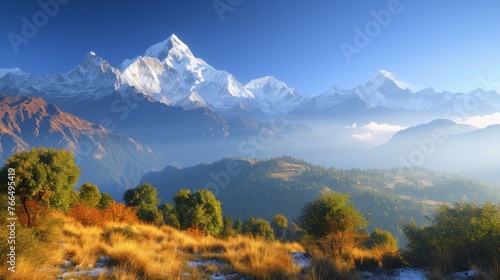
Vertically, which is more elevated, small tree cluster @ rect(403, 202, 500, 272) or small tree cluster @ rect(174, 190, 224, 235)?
small tree cluster @ rect(403, 202, 500, 272)

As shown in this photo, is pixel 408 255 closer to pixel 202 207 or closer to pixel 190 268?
pixel 190 268

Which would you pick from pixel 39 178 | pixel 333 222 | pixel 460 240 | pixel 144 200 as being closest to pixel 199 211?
pixel 39 178

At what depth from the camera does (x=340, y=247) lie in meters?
16.2

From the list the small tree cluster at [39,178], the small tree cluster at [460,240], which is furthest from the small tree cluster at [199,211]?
the small tree cluster at [460,240]

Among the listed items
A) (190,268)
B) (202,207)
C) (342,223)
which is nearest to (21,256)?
(190,268)

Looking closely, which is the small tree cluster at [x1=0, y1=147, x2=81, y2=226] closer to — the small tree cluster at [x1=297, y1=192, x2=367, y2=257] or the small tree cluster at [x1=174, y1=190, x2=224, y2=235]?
the small tree cluster at [x1=297, y1=192, x2=367, y2=257]

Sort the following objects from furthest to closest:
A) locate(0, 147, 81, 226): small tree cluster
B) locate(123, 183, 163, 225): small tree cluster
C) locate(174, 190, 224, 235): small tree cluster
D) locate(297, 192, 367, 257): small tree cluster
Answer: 1. locate(123, 183, 163, 225): small tree cluster
2. locate(174, 190, 224, 235): small tree cluster
3. locate(297, 192, 367, 257): small tree cluster
4. locate(0, 147, 81, 226): small tree cluster

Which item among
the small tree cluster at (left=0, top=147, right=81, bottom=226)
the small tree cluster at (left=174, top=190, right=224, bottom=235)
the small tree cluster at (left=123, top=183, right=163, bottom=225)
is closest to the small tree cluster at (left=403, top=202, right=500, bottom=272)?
the small tree cluster at (left=0, top=147, right=81, bottom=226)

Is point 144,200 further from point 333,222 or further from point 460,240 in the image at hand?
point 460,240

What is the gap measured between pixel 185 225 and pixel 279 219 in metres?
80.3

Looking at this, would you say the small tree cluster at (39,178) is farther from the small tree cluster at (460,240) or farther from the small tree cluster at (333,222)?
the small tree cluster at (460,240)

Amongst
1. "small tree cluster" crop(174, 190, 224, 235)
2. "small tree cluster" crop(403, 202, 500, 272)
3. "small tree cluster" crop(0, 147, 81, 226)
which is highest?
"small tree cluster" crop(0, 147, 81, 226)

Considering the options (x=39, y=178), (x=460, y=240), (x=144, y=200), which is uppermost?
(x=39, y=178)

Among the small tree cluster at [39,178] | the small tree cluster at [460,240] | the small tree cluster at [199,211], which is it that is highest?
the small tree cluster at [39,178]
